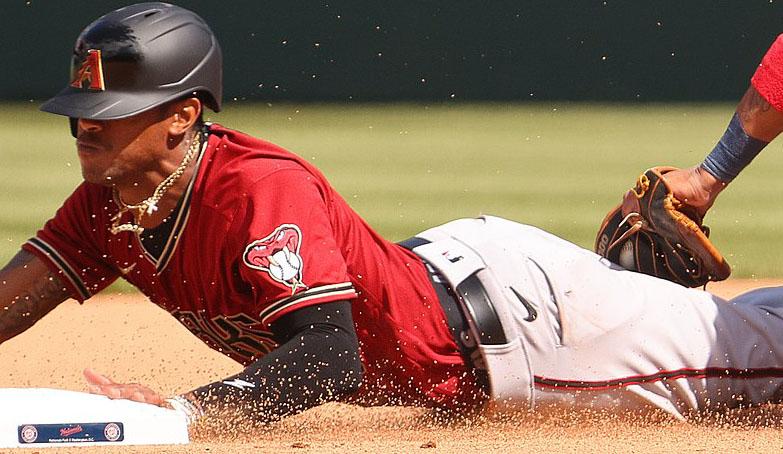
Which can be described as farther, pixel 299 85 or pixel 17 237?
pixel 299 85

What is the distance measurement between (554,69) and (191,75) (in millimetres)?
10486

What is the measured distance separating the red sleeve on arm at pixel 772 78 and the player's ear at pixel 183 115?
59.7 inches

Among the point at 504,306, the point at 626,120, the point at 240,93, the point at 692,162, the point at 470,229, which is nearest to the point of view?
the point at 504,306

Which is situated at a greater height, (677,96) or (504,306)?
(504,306)

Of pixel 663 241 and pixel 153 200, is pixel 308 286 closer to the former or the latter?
pixel 153 200

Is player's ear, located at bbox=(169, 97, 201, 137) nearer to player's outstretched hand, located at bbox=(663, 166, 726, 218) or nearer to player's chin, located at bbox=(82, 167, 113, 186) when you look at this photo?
player's chin, located at bbox=(82, 167, 113, 186)

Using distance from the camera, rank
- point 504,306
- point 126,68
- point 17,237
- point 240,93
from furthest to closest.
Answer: point 240,93
point 17,237
point 504,306
point 126,68

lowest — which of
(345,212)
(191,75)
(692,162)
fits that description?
(692,162)

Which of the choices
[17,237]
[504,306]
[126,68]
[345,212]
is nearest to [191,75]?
[126,68]

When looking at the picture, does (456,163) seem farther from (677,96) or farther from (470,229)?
(470,229)

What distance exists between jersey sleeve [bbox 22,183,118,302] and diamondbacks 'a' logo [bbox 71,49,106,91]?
0.36m

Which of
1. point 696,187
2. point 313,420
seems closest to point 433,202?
A: point 696,187

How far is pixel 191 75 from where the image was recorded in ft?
9.24

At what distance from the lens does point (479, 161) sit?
9828 mm
